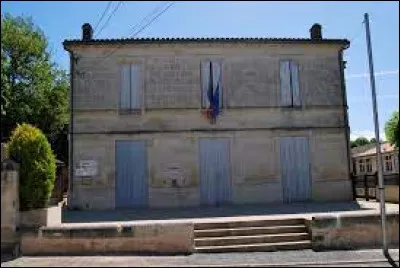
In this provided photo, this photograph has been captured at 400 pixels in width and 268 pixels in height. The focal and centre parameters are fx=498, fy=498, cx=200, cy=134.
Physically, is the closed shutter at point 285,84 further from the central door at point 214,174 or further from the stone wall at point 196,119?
the central door at point 214,174

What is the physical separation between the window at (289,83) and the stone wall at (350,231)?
9579 millimetres

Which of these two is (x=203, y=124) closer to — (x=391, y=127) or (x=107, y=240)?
(x=107, y=240)

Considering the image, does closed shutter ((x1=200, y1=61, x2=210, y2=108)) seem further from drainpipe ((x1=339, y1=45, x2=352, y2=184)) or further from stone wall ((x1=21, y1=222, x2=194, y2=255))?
stone wall ((x1=21, y1=222, x2=194, y2=255))

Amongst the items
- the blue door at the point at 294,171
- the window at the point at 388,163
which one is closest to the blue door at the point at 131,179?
the blue door at the point at 294,171

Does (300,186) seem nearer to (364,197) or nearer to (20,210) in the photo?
(364,197)

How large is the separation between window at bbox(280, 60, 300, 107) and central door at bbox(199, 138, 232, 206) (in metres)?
3.42

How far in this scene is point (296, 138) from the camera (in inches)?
806

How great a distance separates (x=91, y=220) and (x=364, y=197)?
12.7m

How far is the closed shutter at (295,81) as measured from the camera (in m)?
20.8

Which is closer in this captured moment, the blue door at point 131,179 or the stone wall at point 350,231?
the stone wall at point 350,231

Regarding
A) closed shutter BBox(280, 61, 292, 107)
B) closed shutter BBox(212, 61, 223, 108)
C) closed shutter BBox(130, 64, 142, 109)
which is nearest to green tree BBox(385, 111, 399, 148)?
closed shutter BBox(280, 61, 292, 107)

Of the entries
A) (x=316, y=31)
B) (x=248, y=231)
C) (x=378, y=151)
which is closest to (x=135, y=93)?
(x=316, y=31)

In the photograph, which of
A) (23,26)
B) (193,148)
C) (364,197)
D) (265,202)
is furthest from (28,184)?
(23,26)

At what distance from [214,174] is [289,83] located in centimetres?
499
